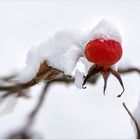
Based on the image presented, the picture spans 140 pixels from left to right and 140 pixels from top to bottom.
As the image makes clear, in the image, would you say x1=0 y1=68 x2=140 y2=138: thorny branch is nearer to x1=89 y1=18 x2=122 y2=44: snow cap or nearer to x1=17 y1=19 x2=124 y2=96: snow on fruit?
x1=17 y1=19 x2=124 y2=96: snow on fruit

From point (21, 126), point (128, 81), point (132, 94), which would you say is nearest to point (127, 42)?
point (128, 81)

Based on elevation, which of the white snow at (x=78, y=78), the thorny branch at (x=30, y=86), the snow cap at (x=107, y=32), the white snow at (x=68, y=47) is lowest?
the thorny branch at (x=30, y=86)

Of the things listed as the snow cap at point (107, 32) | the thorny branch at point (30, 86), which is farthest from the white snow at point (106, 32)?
the thorny branch at point (30, 86)

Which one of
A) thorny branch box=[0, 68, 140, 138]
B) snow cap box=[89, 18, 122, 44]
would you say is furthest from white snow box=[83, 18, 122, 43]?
thorny branch box=[0, 68, 140, 138]

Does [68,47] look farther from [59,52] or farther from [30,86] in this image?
[30,86]

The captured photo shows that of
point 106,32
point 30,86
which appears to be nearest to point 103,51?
point 106,32

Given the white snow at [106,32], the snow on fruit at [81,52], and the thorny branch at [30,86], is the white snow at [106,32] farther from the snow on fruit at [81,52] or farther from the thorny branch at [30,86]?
the thorny branch at [30,86]

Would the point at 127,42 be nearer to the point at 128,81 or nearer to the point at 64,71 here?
the point at 128,81
